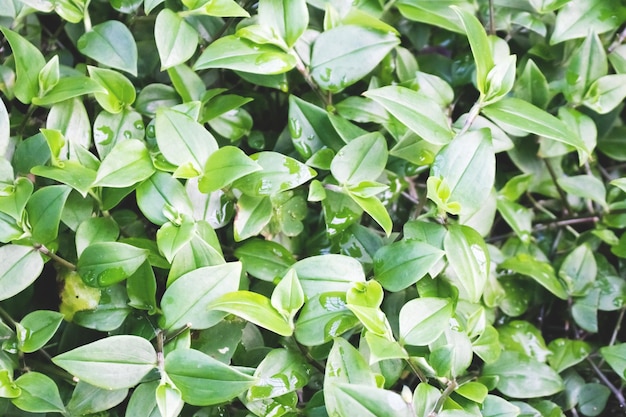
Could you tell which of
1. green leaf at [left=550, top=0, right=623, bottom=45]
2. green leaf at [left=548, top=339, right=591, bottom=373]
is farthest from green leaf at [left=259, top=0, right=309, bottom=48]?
green leaf at [left=548, top=339, right=591, bottom=373]

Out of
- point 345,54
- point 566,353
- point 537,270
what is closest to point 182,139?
point 345,54

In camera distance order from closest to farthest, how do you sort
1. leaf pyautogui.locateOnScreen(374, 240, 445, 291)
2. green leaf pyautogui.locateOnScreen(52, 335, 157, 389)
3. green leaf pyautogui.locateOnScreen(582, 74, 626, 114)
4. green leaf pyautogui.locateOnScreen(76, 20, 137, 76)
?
green leaf pyautogui.locateOnScreen(52, 335, 157, 389)
leaf pyautogui.locateOnScreen(374, 240, 445, 291)
green leaf pyautogui.locateOnScreen(76, 20, 137, 76)
green leaf pyautogui.locateOnScreen(582, 74, 626, 114)

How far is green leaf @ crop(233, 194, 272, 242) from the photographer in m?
0.83

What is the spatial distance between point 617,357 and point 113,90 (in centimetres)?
88

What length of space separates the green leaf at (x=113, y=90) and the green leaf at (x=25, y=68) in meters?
0.08

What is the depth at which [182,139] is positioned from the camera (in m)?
0.81

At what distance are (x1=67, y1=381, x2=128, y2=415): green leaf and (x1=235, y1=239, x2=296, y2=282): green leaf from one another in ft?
0.76

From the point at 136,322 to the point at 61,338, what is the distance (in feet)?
0.44

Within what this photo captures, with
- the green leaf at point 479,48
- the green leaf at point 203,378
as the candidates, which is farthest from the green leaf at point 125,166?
the green leaf at point 479,48

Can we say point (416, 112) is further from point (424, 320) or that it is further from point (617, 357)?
point (617, 357)

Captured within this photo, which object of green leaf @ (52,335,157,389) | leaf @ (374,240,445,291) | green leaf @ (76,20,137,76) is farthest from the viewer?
green leaf @ (76,20,137,76)

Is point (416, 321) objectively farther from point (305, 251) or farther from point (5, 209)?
point (5, 209)

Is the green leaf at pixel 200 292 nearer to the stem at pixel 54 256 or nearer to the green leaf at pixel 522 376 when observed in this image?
the stem at pixel 54 256

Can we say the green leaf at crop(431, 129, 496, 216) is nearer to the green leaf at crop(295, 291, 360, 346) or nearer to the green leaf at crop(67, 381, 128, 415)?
the green leaf at crop(295, 291, 360, 346)
